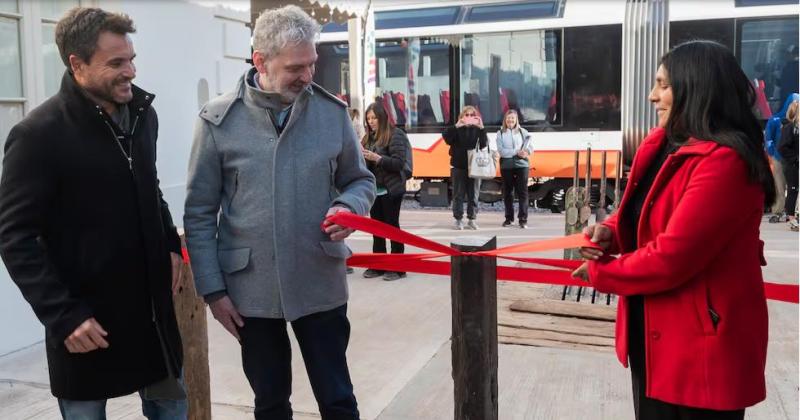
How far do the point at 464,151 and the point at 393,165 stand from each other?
3568 mm

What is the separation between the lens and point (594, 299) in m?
6.27

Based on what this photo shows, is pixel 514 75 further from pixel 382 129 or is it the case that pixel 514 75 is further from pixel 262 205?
pixel 262 205

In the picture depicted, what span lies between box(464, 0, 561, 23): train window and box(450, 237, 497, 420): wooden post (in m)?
11.0

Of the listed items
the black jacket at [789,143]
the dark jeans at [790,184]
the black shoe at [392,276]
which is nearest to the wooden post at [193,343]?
the black shoe at [392,276]

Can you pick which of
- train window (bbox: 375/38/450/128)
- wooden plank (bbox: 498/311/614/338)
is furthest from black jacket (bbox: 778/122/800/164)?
wooden plank (bbox: 498/311/614/338)

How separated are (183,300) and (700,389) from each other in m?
1.94

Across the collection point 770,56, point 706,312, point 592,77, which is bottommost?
point 706,312

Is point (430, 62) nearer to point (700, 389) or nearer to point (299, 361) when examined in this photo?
point (299, 361)

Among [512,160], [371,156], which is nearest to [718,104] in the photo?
[371,156]

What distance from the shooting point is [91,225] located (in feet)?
7.82

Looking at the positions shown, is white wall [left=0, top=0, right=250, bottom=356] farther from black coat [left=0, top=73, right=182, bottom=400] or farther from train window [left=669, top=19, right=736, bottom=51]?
train window [left=669, top=19, right=736, bottom=51]

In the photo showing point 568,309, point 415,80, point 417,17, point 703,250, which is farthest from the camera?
point 415,80

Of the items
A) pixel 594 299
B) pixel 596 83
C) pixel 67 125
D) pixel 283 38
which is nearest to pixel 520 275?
pixel 283 38

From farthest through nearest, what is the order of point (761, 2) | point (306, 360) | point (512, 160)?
point (761, 2)
point (512, 160)
point (306, 360)
